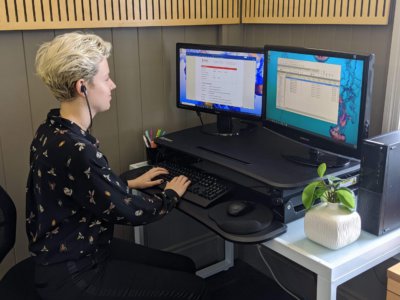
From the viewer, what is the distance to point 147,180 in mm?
1811

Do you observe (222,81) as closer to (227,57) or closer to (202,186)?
(227,57)

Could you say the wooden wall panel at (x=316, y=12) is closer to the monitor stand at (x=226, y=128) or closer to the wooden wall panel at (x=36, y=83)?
the monitor stand at (x=226, y=128)

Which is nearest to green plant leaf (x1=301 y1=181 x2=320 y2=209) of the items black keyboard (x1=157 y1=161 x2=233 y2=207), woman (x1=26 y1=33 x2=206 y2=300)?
black keyboard (x1=157 y1=161 x2=233 y2=207)

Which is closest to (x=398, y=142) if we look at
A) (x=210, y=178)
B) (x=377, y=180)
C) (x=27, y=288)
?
(x=377, y=180)

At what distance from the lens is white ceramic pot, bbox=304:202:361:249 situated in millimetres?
1282

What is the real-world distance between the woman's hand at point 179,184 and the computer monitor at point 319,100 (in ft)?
1.27

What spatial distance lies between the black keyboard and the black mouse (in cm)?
11

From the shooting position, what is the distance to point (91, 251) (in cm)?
148

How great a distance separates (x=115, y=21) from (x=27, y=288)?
3.67ft

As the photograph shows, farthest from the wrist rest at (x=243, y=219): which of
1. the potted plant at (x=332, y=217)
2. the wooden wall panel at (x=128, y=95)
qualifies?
the wooden wall panel at (x=128, y=95)

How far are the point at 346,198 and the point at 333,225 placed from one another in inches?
3.3

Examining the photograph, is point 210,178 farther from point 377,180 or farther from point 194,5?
point 194,5

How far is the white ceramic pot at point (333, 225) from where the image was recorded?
1282 millimetres

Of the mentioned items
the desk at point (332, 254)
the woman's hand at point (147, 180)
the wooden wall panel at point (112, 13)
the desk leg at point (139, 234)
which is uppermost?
the wooden wall panel at point (112, 13)
